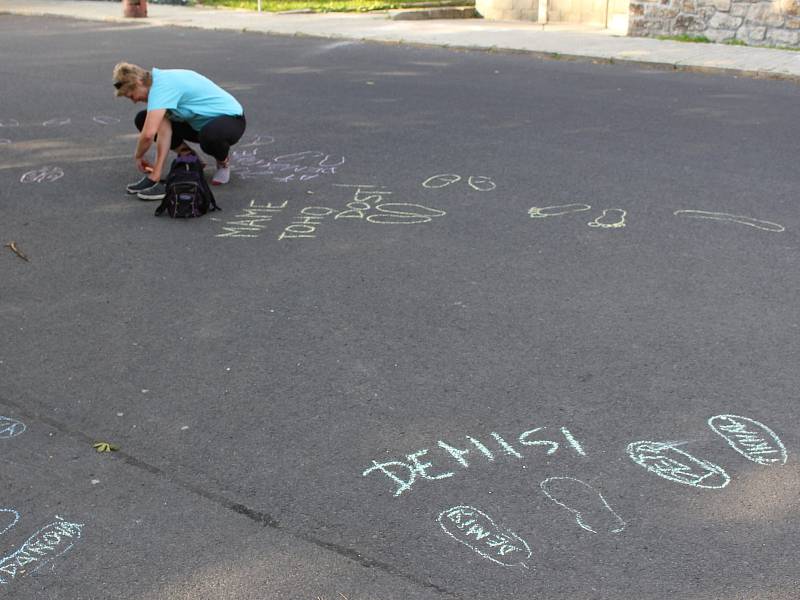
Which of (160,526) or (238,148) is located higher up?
(238,148)

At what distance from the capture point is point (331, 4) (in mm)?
23156

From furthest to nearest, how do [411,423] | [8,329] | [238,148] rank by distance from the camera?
[238,148], [8,329], [411,423]

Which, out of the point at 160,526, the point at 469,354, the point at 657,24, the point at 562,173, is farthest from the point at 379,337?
the point at 657,24

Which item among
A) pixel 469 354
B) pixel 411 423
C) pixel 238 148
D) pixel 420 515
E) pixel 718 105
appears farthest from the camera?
pixel 718 105

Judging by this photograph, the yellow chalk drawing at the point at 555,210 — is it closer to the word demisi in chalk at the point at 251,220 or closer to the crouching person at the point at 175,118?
the word demisi in chalk at the point at 251,220

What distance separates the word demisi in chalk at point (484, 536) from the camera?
A: 3455 mm

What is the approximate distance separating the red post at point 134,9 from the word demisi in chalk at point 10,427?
1891 centimetres

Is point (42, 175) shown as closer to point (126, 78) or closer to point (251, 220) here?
point (126, 78)

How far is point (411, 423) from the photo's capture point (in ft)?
14.3

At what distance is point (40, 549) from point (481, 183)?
534 centimetres

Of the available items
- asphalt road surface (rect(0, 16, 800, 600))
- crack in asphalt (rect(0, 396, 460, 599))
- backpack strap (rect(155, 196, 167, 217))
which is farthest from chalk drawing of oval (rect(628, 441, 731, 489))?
backpack strap (rect(155, 196, 167, 217))

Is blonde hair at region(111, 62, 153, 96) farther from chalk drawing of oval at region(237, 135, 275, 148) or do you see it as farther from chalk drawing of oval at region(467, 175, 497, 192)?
chalk drawing of oval at region(467, 175, 497, 192)

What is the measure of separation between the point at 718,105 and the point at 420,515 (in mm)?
8732

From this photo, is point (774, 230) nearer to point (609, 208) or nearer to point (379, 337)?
point (609, 208)
